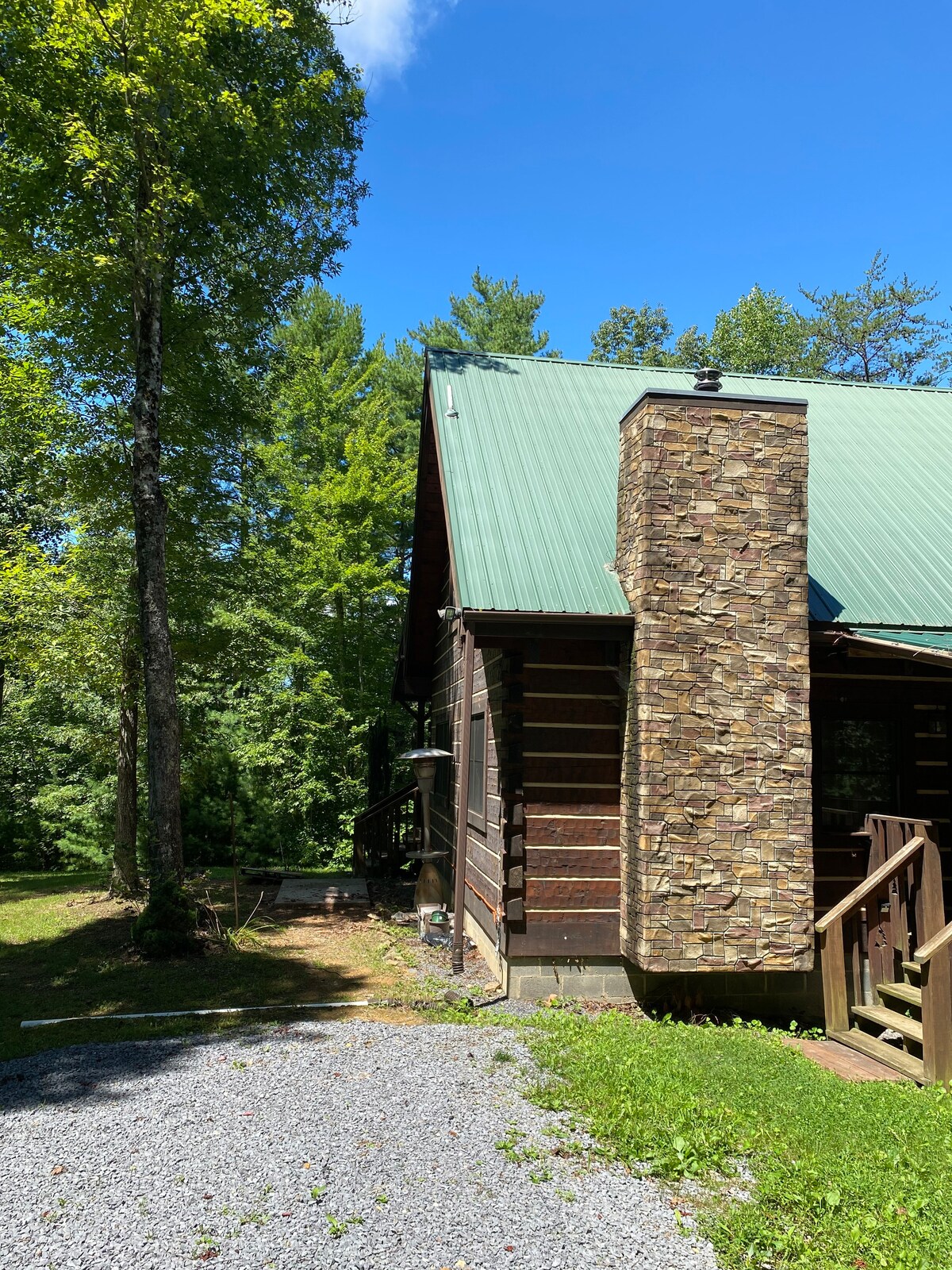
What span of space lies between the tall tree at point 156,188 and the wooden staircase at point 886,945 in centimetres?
674

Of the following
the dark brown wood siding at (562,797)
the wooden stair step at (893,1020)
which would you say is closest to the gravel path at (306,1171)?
the dark brown wood siding at (562,797)

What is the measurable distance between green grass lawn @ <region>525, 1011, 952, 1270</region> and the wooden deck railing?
9.05 m

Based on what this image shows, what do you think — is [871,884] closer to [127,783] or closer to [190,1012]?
[190,1012]

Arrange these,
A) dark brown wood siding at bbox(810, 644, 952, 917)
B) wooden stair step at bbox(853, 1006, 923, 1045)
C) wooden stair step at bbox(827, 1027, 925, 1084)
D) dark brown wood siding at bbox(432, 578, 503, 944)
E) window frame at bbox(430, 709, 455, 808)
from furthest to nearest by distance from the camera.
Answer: window frame at bbox(430, 709, 455, 808) < dark brown wood siding at bbox(432, 578, 503, 944) < dark brown wood siding at bbox(810, 644, 952, 917) < wooden stair step at bbox(853, 1006, 923, 1045) < wooden stair step at bbox(827, 1027, 925, 1084)

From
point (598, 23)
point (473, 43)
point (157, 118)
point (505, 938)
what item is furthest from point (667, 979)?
point (473, 43)

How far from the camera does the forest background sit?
39.4 feet

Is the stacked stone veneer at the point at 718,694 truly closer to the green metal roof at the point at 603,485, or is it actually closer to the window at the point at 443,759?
the green metal roof at the point at 603,485

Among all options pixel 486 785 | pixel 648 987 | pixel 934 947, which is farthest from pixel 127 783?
pixel 934 947

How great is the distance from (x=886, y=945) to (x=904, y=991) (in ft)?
1.76

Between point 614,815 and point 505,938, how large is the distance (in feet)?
4.55

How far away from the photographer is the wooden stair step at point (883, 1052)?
529 centimetres

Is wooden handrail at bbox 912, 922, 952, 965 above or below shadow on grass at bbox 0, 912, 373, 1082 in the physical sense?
above

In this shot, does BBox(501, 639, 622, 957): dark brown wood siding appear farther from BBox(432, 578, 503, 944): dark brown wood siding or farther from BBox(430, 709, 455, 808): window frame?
BBox(430, 709, 455, 808): window frame

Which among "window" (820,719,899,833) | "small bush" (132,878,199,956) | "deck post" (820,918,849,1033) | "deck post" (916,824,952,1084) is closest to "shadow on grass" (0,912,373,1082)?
"small bush" (132,878,199,956)
